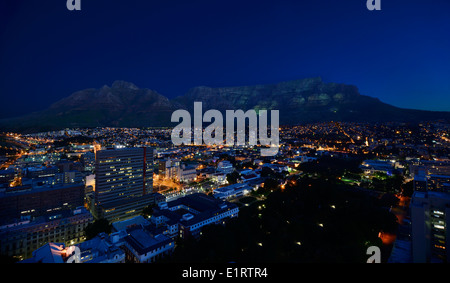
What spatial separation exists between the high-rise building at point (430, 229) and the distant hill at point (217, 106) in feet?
236

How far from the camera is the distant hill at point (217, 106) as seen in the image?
72.3 meters

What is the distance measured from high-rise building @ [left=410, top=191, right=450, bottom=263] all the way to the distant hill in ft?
236

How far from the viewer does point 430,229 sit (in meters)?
9.68

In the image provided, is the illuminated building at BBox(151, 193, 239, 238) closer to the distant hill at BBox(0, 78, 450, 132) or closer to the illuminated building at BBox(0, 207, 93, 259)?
the illuminated building at BBox(0, 207, 93, 259)

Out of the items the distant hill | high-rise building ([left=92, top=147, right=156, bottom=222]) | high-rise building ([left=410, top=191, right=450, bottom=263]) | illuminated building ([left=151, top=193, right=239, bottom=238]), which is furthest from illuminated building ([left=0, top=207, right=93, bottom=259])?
the distant hill

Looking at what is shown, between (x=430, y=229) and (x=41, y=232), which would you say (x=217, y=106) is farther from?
(x=430, y=229)

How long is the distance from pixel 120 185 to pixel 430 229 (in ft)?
66.1

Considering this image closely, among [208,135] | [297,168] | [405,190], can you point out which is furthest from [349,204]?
[208,135]

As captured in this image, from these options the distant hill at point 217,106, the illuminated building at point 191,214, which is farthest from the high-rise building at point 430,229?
the distant hill at point 217,106

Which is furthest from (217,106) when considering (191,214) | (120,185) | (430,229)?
(430,229)

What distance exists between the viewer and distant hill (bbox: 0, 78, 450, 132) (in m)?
72.3

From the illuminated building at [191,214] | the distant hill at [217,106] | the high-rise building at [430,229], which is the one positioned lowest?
the illuminated building at [191,214]

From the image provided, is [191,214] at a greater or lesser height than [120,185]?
lesser

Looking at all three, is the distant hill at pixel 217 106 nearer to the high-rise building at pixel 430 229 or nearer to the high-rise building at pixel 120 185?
the high-rise building at pixel 120 185
